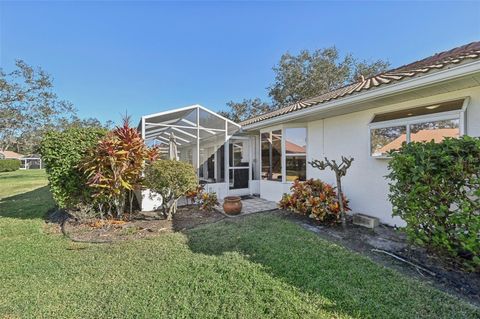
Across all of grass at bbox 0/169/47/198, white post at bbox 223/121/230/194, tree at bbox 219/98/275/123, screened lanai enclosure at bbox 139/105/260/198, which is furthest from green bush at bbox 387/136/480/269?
tree at bbox 219/98/275/123

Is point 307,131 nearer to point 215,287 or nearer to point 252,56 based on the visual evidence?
point 215,287

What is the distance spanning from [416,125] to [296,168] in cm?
415

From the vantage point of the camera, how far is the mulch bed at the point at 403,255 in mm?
3266

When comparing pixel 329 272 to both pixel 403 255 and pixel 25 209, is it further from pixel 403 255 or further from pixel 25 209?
pixel 25 209

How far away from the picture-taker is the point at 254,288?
3.22 metres

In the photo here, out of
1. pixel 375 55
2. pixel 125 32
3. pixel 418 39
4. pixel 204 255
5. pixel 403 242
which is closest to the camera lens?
pixel 204 255

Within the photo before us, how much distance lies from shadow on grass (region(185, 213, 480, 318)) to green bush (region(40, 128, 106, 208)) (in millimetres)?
3940

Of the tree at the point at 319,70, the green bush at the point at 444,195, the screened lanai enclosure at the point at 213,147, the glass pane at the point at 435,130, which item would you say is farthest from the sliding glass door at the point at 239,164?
the tree at the point at 319,70

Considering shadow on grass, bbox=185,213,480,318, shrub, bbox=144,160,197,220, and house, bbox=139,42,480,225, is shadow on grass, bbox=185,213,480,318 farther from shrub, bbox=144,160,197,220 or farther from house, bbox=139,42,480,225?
house, bbox=139,42,480,225

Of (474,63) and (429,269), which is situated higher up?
(474,63)

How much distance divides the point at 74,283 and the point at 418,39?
1612cm

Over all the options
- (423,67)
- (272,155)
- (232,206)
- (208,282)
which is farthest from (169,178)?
(423,67)

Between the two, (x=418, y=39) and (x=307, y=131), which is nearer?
(x=307, y=131)

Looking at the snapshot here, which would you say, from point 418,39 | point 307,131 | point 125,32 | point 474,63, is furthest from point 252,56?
point 474,63
